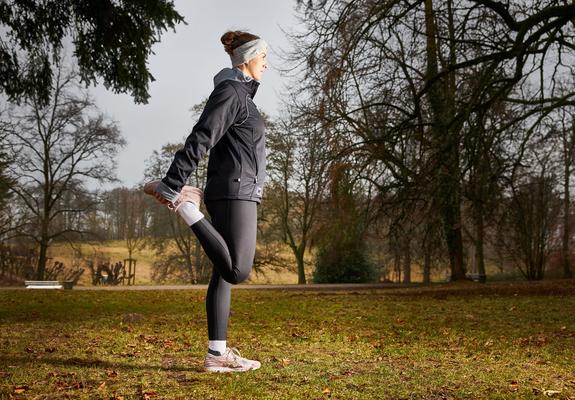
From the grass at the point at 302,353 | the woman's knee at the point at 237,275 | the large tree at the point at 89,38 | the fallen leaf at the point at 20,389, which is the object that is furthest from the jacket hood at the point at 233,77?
the large tree at the point at 89,38

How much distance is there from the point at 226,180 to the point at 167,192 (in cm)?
41

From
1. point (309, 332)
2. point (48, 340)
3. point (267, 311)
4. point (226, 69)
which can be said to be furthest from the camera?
point (267, 311)

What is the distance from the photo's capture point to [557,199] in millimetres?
25078

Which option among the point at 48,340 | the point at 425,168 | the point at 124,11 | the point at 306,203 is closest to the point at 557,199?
the point at 306,203

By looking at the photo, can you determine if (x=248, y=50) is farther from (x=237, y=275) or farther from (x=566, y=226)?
(x=566, y=226)

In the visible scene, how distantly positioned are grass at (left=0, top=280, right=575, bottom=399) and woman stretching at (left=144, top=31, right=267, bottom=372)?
59cm

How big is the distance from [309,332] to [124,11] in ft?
22.1

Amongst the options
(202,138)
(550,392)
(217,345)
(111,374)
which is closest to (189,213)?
(202,138)

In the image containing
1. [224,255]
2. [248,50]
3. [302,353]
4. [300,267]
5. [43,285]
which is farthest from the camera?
[300,267]

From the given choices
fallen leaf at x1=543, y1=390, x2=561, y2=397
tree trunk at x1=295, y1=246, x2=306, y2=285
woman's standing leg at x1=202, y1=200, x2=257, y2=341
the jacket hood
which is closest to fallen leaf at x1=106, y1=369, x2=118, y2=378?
woman's standing leg at x1=202, y1=200, x2=257, y2=341

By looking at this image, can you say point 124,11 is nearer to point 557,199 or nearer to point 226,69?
point 226,69

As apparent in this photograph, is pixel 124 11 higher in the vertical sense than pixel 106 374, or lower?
higher

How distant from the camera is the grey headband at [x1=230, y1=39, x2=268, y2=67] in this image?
3990 mm

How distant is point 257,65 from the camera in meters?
4.04
